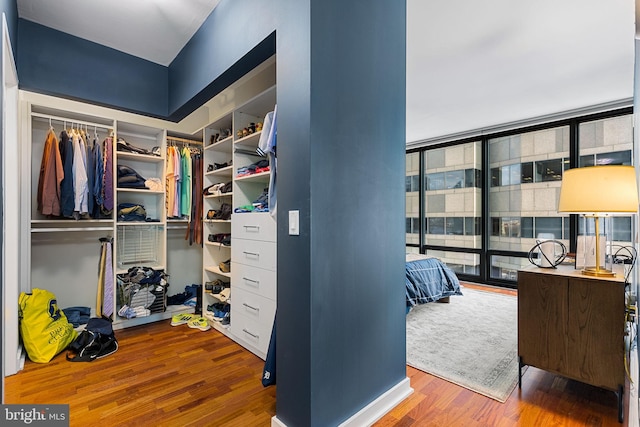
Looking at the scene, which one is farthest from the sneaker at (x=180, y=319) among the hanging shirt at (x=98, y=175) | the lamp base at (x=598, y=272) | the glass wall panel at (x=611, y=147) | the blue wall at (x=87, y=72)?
the glass wall panel at (x=611, y=147)

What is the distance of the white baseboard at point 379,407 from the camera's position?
1.55 m

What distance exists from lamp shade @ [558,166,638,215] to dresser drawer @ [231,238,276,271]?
74.3 inches

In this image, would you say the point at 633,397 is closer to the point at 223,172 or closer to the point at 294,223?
the point at 294,223

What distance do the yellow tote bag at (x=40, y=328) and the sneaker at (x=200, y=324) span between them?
97cm

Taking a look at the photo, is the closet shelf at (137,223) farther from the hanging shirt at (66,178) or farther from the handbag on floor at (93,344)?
the handbag on floor at (93,344)

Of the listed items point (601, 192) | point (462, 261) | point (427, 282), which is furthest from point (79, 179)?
point (462, 261)

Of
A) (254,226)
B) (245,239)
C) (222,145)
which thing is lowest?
(245,239)

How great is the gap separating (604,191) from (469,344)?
1592 mm

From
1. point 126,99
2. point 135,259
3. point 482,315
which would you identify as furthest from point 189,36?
point 482,315

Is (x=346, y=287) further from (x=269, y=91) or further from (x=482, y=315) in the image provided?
(x=482, y=315)

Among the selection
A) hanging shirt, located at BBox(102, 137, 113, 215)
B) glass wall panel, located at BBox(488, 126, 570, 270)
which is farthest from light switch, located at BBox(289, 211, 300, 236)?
glass wall panel, located at BBox(488, 126, 570, 270)

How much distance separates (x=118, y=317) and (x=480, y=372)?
3.21m

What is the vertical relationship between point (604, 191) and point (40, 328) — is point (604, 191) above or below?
above

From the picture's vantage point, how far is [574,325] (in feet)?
5.86
